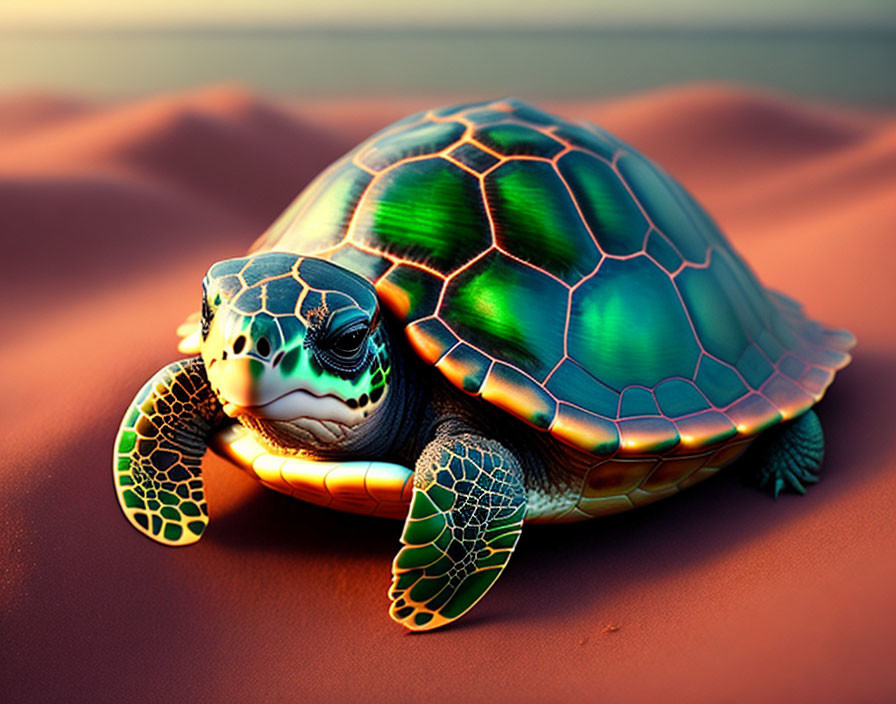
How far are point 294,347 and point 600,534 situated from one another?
3.19ft

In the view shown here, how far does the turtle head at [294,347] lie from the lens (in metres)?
1.38

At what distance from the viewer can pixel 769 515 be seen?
74.0 inches

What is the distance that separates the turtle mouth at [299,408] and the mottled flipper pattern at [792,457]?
1.19m

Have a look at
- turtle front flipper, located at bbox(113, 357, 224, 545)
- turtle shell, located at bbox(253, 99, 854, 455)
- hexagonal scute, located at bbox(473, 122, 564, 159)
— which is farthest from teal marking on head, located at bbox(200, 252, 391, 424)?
hexagonal scute, located at bbox(473, 122, 564, 159)

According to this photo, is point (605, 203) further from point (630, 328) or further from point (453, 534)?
point (453, 534)

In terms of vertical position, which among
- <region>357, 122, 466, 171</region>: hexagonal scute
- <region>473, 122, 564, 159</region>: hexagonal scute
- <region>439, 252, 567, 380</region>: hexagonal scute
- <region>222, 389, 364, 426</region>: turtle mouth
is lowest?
<region>222, 389, 364, 426</region>: turtle mouth

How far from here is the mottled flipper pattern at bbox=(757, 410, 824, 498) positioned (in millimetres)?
1967

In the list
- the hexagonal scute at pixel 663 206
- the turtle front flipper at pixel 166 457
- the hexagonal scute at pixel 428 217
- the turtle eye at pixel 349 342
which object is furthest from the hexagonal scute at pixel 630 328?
the turtle front flipper at pixel 166 457

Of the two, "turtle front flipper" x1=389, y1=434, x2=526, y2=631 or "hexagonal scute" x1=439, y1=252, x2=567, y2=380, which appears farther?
"hexagonal scute" x1=439, y1=252, x2=567, y2=380

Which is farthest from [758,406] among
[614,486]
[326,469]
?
[326,469]

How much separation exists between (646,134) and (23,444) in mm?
6195

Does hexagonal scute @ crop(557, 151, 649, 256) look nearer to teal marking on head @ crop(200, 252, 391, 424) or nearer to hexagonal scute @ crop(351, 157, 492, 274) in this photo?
hexagonal scute @ crop(351, 157, 492, 274)

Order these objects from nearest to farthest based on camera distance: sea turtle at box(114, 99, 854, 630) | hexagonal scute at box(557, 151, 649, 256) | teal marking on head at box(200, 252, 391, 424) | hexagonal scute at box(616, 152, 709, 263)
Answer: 1. teal marking on head at box(200, 252, 391, 424)
2. sea turtle at box(114, 99, 854, 630)
3. hexagonal scute at box(557, 151, 649, 256)
4. hexagonal scute at box(616, 152, 709, 263)

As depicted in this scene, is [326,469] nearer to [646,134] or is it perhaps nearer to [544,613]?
[544,613]
